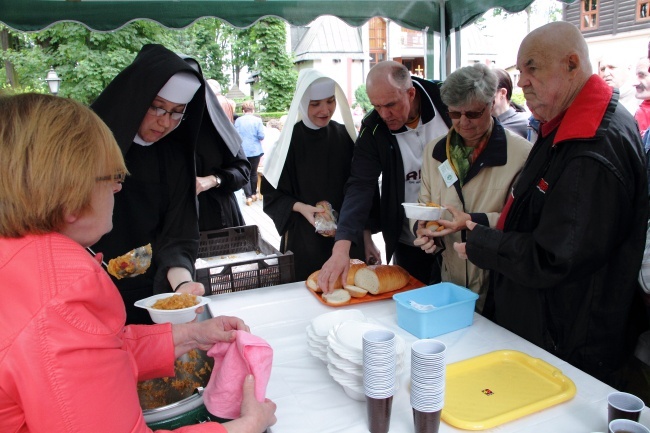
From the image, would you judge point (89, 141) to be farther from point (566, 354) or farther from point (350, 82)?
point (350, 82)

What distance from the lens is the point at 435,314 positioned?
1.75 metres

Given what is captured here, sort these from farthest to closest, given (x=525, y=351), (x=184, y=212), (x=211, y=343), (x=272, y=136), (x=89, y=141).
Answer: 1. (x=272, y=136)
2. (x=184, y=212)
3. (x=525, y=351)
4. (x=211, y=343)
5. (x=89, y=141)

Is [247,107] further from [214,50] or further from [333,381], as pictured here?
[214,50]

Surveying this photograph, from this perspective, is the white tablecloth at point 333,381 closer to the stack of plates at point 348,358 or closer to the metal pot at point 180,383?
the stack of plates at point 348,358

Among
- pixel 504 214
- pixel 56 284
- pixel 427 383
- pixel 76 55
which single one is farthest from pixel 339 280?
pixel 76 55

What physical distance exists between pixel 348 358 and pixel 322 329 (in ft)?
0.95

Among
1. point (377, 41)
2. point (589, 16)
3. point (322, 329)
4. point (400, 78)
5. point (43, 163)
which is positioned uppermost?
point (377, 41)

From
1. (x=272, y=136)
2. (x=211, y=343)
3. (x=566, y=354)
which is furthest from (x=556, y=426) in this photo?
(x=272, y=136)

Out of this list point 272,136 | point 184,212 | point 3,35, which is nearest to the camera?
point 184,212

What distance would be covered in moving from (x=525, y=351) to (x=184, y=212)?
5.07ft

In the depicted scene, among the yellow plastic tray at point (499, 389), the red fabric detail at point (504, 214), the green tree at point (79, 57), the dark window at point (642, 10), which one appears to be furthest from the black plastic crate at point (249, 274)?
the dark window at point (642, 10)

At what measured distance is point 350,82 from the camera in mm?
28234

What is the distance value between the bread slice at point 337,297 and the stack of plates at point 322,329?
12.9 inches

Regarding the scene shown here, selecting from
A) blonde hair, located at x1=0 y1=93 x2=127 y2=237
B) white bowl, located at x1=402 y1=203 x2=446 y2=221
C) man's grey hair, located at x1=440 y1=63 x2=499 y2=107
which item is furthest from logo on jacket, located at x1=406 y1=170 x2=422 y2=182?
blonde hair, located at x1=0 y1=93 x2=127 y2=237
